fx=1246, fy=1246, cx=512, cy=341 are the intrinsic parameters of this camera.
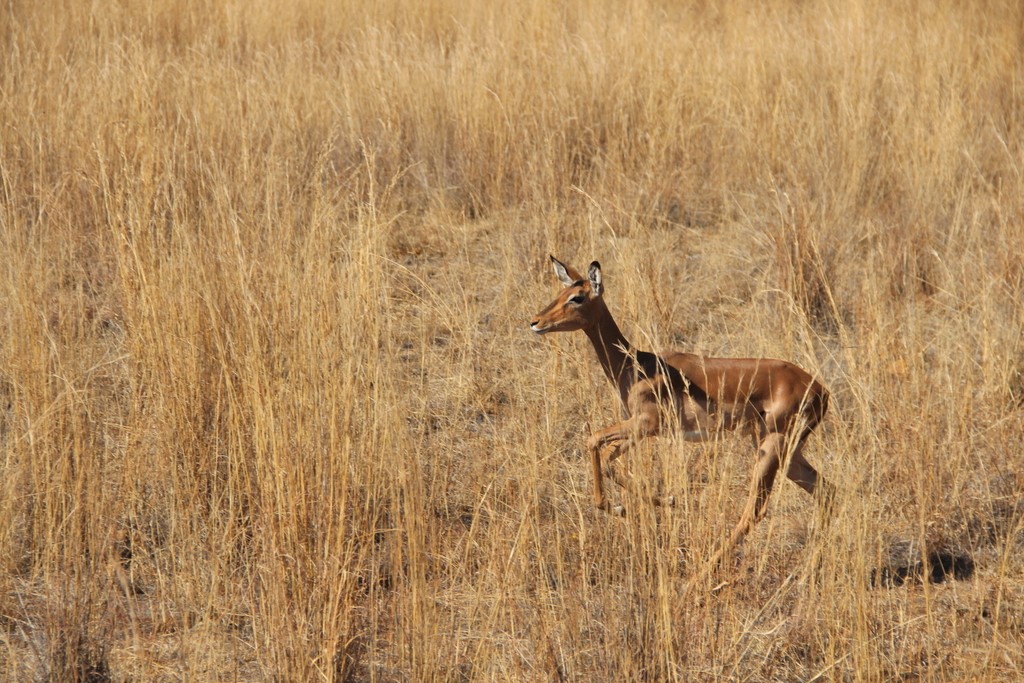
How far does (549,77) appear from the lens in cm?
792

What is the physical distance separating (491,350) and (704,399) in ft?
4.17

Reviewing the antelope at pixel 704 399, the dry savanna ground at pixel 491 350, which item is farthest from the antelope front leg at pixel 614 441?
the dry savanna ground at pixel 491 350

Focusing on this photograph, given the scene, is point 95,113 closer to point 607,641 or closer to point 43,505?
point 43,505

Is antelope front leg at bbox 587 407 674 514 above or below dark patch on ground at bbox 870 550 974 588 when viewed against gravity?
above

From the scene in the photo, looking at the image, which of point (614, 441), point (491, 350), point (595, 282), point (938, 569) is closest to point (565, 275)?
point (595, 282)

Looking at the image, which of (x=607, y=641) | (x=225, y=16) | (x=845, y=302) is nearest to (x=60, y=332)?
(x=607, y=641)

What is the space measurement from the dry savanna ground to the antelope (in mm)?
134

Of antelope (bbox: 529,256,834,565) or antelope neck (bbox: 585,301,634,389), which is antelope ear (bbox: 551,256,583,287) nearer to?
antelope (bbox: 529,256,834,565)

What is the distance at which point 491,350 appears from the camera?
5484mm

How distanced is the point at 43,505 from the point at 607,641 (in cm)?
187

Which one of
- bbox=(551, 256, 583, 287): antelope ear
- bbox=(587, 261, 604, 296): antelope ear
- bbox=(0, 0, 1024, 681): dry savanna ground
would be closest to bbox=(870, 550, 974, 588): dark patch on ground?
bbox=(0, 0, 1024, 681): dry savanna ground

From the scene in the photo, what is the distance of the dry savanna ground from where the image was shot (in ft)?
11.4

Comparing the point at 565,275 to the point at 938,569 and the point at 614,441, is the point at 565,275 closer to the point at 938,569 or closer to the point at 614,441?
the point at 614,441

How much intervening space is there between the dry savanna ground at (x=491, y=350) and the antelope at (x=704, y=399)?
134mm
